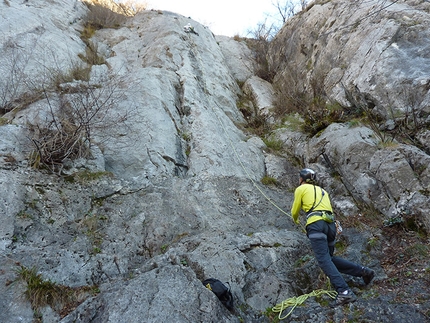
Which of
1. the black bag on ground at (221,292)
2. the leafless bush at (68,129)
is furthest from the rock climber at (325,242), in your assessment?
the leafless bush at (68,129)

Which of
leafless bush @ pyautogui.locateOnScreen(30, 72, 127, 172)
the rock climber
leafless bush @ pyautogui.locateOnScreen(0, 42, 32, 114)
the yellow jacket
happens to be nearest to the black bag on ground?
the rock climber

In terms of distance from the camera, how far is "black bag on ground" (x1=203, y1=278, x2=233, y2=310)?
410cm

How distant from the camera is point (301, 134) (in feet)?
29.5

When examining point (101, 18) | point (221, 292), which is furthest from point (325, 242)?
point (101, 18)

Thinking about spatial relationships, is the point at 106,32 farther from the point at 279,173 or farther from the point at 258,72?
the point at 279,173

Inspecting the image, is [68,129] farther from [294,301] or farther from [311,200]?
[294,301]

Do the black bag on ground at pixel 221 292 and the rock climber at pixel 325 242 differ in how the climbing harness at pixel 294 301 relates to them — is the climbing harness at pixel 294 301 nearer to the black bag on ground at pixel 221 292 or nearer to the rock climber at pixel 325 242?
the rock climber at pixel 325 242

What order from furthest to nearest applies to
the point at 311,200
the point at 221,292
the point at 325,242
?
the point at 311,200, the point at 325,242, the point at 221,292

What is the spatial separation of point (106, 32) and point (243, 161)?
9512mm

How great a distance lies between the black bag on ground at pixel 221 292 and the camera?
4102 mm

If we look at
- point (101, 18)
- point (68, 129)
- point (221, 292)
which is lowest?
point (221, 292)

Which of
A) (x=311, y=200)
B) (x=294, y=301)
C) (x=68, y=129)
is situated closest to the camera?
(x=294, y=301)

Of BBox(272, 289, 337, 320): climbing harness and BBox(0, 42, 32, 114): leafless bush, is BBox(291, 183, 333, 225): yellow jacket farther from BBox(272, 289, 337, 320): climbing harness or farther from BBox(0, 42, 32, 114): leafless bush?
BBox(0, 42, 32, 114): leafless bush

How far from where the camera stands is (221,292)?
410cm
